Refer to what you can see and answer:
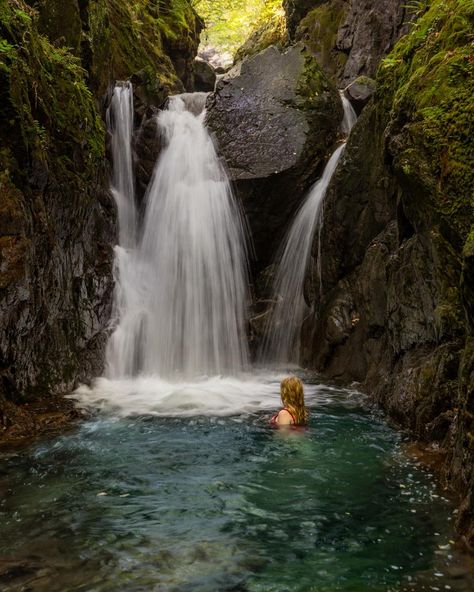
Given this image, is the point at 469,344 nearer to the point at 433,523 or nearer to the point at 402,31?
the point at 433,523

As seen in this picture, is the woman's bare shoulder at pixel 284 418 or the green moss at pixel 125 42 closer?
the woman's bare shoulder at pixel 284 418

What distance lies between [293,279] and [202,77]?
1313cm

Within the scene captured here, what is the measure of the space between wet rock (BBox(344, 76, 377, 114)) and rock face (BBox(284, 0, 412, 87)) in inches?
65.9

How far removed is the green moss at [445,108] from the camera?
5258 mm

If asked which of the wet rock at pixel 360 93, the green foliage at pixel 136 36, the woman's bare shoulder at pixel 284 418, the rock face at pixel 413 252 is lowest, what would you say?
the woman's bare shoulder at pixel 284 418

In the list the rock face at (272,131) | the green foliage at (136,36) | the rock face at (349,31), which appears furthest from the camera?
the rock face at (349,31)

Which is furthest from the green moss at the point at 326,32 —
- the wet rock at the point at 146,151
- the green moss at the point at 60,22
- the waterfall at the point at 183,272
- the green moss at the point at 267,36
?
the green moss at the point at 60,22

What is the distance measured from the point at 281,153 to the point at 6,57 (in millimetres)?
6361

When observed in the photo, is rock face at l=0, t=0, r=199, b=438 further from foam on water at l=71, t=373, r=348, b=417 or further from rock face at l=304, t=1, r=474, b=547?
rock face at l=304, t=1, r=474, b=547

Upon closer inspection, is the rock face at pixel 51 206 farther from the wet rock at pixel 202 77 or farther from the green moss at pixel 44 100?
the wet rock at pixel 202 77

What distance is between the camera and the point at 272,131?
1284cm

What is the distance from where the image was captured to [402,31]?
15.1 m

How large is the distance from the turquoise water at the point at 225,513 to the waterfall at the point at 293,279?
4836mm

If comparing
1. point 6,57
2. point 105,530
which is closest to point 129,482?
point 105,530
